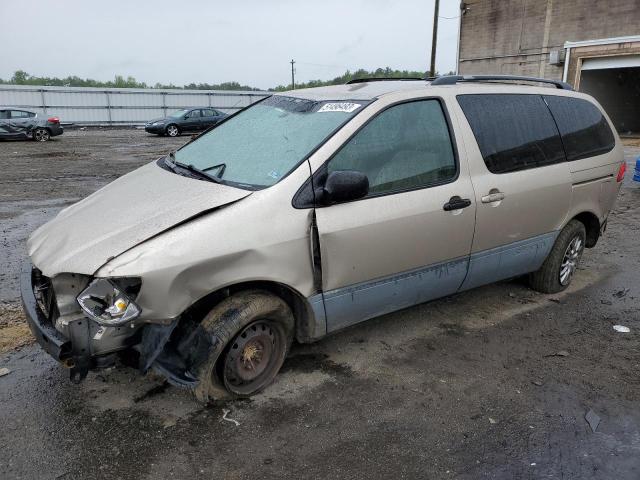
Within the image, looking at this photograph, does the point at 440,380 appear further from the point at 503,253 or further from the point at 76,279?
the point at 76,279

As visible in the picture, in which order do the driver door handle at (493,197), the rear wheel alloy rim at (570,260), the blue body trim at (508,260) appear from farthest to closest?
the rear wheel alloy rim at (570,260), the blue body trim at (508,260), the driver door handle at (493,197)

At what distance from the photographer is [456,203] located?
361cm

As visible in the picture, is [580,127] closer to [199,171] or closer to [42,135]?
[199,171]

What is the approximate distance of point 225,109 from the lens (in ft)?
115

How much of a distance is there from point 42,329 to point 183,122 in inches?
974

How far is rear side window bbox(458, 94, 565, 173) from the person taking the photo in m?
3.88

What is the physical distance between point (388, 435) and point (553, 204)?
2.51m

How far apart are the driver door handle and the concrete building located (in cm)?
2262

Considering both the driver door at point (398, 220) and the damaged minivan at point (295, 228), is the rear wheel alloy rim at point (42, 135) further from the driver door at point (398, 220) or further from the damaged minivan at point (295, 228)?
the driver door at point (398, 220)

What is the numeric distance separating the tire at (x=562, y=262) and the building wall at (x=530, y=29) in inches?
872

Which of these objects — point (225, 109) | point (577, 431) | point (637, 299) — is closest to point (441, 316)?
point (577, 431)

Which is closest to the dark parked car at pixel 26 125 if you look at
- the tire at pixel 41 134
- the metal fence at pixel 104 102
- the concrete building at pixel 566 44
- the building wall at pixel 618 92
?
the tire at pixel 41 134

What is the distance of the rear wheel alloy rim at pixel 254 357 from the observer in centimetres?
304

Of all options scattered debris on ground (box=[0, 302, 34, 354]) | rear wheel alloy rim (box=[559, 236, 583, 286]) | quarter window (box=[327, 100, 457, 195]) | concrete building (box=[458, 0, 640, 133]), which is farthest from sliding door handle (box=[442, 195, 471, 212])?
concrete building (box=[458, 0, 640, 133])
